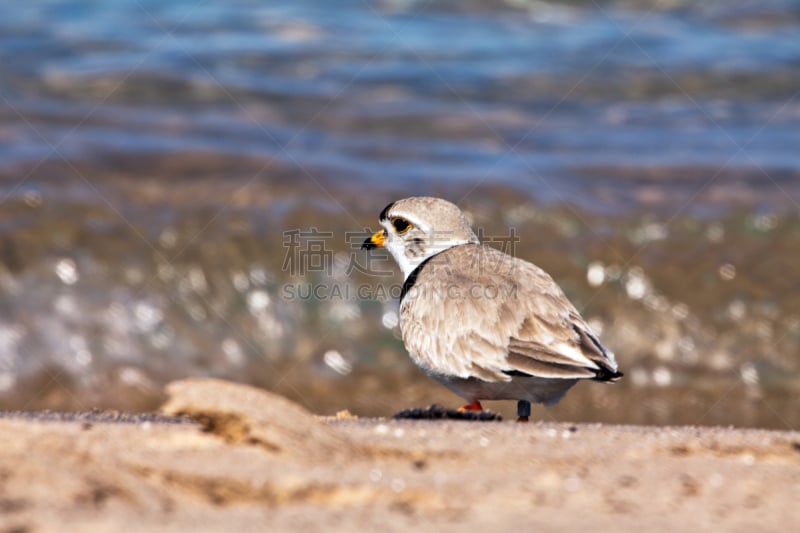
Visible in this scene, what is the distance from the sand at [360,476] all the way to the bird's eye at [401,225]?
8.68 ft

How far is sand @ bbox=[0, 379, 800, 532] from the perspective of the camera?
2941 millimetres

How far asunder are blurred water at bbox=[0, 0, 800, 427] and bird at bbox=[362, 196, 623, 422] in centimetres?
246

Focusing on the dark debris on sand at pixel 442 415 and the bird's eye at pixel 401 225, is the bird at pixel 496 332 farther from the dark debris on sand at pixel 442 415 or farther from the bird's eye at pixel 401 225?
the dark debris on sand at pixel 442 415

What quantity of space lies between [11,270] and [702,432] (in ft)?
20.4

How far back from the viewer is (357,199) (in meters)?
9.98

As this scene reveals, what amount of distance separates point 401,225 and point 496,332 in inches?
56.0

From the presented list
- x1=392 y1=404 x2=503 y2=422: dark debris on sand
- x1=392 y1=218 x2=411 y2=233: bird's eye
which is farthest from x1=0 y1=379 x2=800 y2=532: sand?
x1=392 y1=218 x2=411 y2=233: bird's eye

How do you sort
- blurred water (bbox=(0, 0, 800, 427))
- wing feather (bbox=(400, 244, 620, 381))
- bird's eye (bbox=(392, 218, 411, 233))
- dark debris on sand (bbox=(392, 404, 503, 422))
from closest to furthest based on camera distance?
dark debris on sand (bbox=(392, 404, 503, 422)) → wing feather (bbox=(400, 244, 620, 381)) → bird's eye (bbox=(392, 218, 411, 233)) → blurred water (bbox=(0, 0, 800, 427))

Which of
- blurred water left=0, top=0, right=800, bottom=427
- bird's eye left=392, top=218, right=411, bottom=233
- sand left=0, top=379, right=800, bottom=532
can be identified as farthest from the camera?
blurred water left=0, top=0, right=800, bottom=427

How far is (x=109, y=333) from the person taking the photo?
8.46 m

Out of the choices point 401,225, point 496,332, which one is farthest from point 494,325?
point 401,225

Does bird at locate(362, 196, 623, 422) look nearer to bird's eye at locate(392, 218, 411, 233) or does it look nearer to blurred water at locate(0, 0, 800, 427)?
bird's eye at locate(392, 218, 411, 233)

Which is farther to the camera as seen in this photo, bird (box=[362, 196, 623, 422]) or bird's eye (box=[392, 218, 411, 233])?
bird's eye (box=[392, 218, 411, 233])

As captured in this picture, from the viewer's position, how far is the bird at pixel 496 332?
523cm
